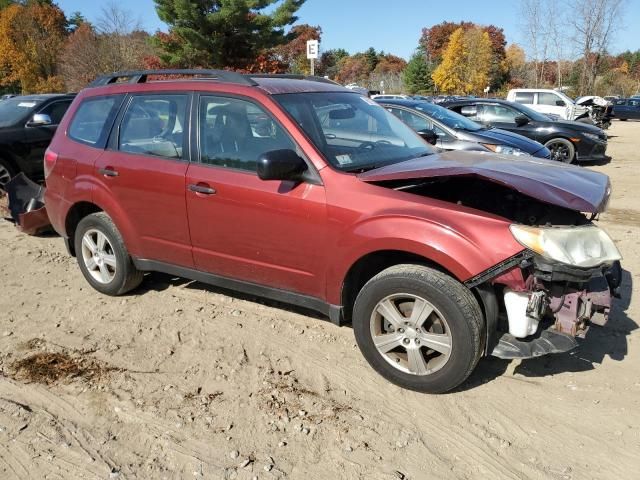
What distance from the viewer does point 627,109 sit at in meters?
34.4

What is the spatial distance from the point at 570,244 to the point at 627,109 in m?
37.0

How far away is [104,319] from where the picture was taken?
455 centimetres

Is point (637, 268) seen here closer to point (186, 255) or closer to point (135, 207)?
point (186, 255)

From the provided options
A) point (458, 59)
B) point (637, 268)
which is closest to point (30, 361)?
point (637, 268)

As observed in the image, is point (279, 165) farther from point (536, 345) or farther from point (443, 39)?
point (443, 39)

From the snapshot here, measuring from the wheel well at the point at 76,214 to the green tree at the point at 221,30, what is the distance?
2359 cm

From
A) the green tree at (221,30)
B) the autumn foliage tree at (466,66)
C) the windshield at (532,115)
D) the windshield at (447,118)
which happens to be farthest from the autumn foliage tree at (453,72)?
the windshield at (447,118)

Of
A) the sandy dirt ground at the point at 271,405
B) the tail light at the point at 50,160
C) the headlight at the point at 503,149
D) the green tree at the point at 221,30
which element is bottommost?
the sandy dirt ground at the point at 271,405

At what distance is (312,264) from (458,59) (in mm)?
57046

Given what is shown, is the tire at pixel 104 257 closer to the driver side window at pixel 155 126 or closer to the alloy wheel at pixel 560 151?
the driver side window at pixel 155 126

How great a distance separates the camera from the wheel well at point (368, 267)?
3.39 meters

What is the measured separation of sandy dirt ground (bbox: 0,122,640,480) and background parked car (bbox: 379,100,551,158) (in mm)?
4261

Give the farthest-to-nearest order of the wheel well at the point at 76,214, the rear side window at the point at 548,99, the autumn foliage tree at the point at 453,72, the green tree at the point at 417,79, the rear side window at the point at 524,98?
the green tree at the point at 417,79 → the autumn foliage tree at the point at 453,72 → the rear side window at the point at 524,98 → the rear side window at the point at 548,99 → the wheel well at the point at 76,214

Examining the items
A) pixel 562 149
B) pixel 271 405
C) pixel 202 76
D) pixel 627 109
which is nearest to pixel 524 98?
pixel 562 149
